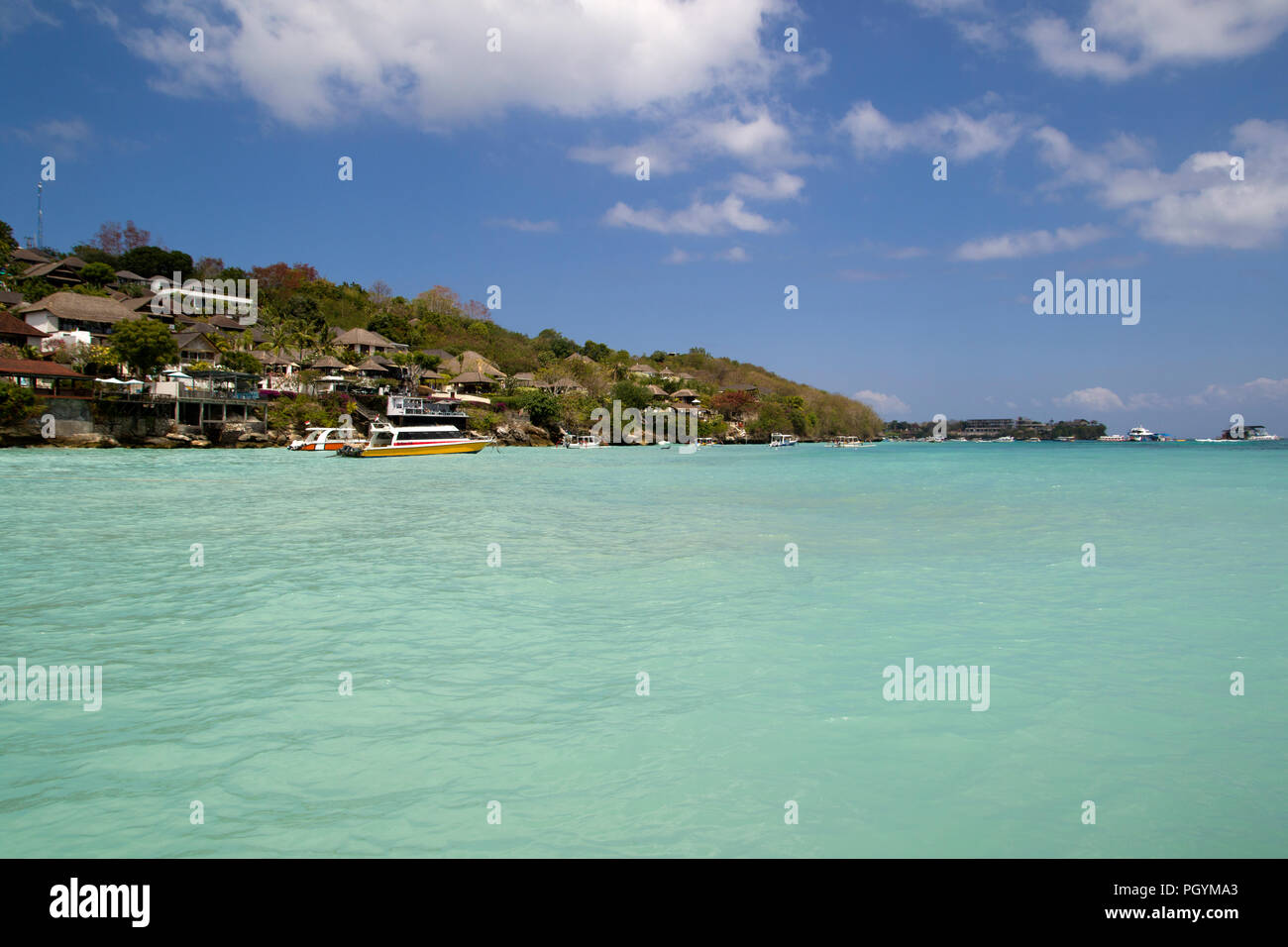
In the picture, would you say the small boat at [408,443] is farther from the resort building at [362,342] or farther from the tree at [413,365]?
the resort building at [362,342]

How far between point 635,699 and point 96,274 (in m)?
95.5

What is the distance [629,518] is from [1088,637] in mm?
11710

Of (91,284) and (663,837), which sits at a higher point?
(91,284)

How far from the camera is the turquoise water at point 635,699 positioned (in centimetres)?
389

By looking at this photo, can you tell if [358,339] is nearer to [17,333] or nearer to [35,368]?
[17,333]

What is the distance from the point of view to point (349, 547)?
42.0ft

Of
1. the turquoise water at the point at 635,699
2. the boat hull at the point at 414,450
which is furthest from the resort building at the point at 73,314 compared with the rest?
the turquoise water at the point at 635,699

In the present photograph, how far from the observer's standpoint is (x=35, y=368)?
44.6m

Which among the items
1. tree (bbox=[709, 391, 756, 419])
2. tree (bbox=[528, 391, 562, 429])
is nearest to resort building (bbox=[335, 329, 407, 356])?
tree (bbox=[528, 391, 562, 429])

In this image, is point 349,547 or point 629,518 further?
point 629,518

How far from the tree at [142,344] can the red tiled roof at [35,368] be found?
10.5 feet
